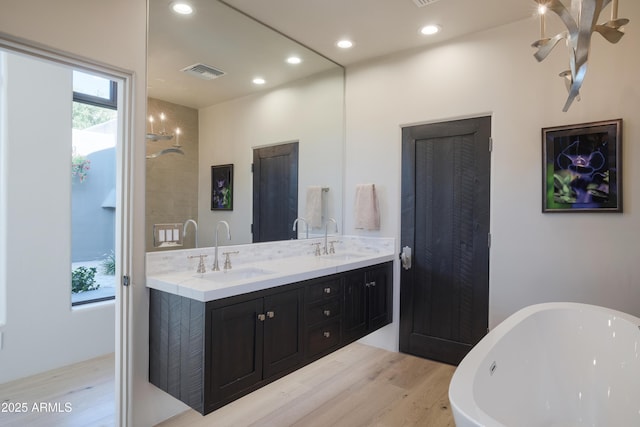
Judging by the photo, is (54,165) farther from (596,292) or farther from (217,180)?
(596,292)

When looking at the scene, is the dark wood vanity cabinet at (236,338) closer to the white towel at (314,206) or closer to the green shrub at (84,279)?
the white towel at (314,206)

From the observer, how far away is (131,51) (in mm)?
2117

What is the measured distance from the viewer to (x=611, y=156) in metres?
2.45

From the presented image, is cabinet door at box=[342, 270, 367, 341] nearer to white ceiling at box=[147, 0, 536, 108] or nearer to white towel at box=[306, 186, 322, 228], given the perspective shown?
white towel at box=[306, 186, 322, 228]

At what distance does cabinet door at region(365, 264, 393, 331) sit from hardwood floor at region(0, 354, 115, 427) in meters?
2.03

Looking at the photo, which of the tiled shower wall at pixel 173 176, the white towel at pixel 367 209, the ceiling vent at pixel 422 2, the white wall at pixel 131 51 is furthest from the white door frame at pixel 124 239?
the white towel at pixel 367 209

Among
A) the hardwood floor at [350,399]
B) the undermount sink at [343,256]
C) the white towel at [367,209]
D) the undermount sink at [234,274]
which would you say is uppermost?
the white towel at [367,209]

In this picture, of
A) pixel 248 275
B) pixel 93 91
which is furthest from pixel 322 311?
pixel 93 91

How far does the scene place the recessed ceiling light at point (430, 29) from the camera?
294 cm

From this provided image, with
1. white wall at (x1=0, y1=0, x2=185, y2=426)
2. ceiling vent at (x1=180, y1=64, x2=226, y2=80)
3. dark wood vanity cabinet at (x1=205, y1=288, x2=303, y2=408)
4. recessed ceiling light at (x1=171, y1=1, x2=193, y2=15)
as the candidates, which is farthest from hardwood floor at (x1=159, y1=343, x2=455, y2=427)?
recessed ceiling light at (x1=171, y1=1, x2=193, y2=15)

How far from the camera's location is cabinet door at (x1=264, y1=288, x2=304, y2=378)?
2250 millimetres

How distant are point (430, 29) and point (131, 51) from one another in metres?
2.23

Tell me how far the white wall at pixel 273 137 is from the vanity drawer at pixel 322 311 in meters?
0.78

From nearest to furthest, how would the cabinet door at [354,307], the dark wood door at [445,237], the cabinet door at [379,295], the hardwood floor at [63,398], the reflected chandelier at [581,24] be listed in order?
the reflected chandelier at [581,24]
the hardwood floor at [63,398]
the cabinet door at [354,307]
the dark wood door at [445,237]
the cabinet door at [379,295]
